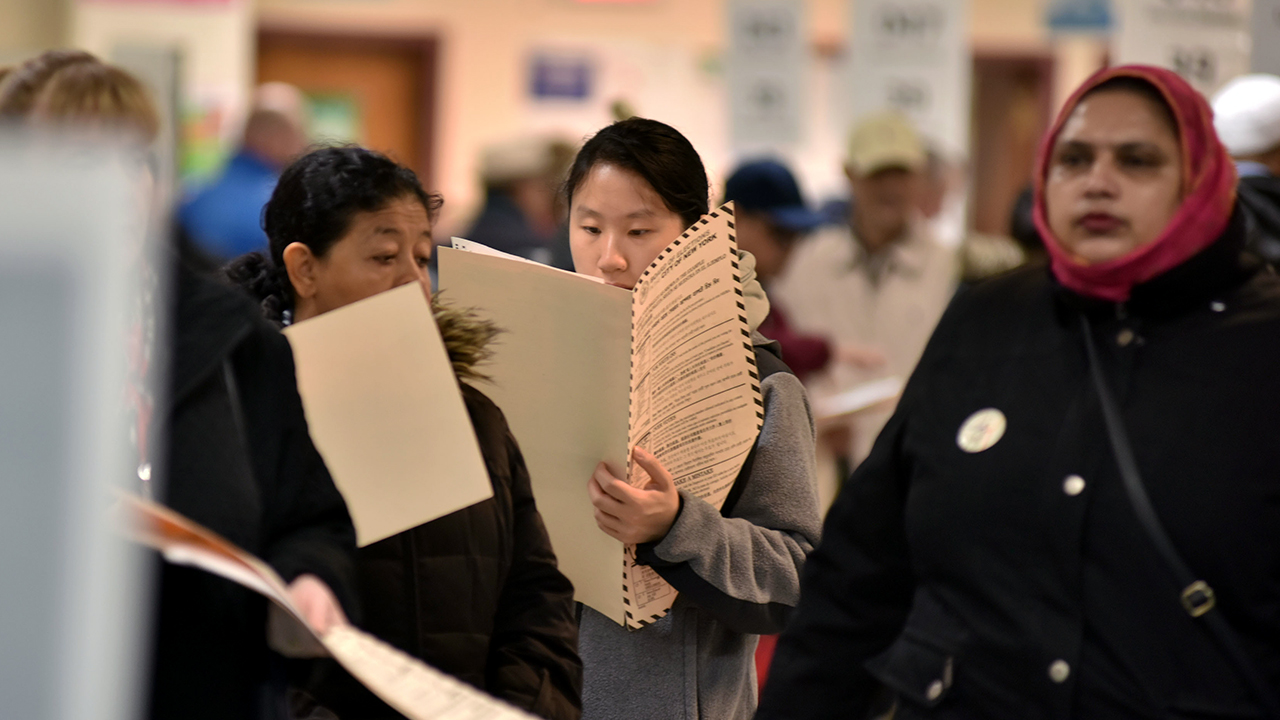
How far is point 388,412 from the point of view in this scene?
181 cm

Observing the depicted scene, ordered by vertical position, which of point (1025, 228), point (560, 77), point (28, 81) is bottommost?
point (560, 77)

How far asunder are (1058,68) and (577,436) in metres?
10.1

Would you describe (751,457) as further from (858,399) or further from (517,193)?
(517,193)

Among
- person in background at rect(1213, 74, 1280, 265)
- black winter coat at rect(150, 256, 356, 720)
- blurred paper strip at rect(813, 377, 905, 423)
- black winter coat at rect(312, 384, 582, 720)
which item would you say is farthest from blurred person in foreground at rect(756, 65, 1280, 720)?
blurred paper strip at rect(813, 377, 905, 423)

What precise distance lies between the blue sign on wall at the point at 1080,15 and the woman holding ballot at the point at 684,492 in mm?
8525

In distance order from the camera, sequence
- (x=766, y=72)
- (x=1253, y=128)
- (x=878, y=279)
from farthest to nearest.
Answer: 1. (x=766, y=72)
2. (x=878, y=279)
3. (x=1253, y=128)

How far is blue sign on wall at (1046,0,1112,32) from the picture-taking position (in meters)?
9.80

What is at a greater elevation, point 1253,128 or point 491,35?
point 1253,128

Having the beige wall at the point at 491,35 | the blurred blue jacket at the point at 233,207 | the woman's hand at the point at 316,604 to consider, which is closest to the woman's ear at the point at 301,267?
the woman's hand at the point at 316,604

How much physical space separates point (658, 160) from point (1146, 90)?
680mm

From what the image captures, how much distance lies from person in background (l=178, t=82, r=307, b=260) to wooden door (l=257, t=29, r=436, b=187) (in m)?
3.76

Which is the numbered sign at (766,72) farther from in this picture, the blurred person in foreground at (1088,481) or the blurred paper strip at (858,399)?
the blurred person in foreground at (1088,481)

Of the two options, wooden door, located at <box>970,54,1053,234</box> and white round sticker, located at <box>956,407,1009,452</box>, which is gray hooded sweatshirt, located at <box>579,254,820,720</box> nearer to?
white round sticker, located at <box>956,407,1009,452</box>

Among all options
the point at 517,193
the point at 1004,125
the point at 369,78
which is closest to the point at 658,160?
the point at 517,193
